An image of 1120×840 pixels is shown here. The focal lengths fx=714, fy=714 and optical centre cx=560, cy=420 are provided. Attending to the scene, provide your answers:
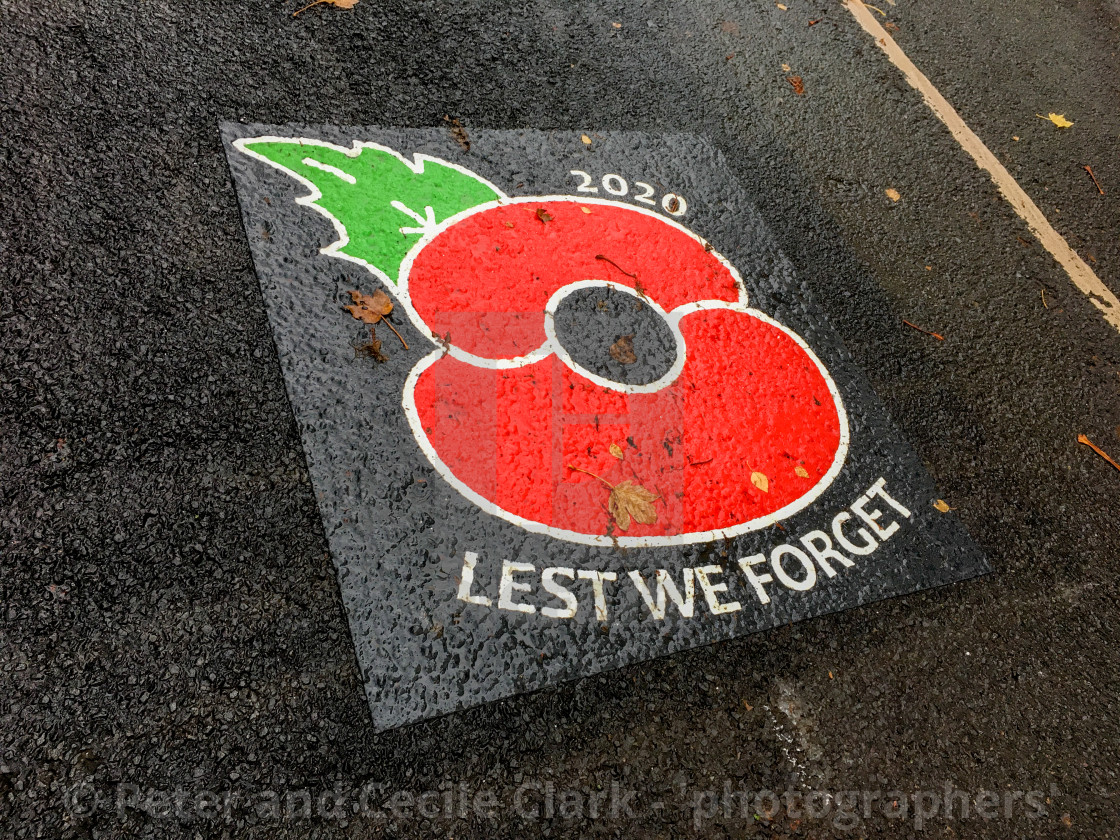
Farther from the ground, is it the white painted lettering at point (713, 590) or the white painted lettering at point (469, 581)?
the white painted lettering at point (713, 590)

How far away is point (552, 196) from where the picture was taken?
2.94 metres

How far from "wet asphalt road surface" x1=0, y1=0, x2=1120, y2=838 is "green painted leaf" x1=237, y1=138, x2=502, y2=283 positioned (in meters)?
0.24

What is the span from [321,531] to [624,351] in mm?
1195

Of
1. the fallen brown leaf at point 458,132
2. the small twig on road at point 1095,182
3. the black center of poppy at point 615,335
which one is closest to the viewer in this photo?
the black center of poppy at point 615,335

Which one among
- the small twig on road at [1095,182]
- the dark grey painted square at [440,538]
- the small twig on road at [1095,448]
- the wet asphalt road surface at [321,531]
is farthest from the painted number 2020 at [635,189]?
the small twig on road at [1095,182]

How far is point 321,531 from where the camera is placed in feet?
6.48

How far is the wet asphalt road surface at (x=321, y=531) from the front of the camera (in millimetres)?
1673

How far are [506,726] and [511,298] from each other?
143 cm

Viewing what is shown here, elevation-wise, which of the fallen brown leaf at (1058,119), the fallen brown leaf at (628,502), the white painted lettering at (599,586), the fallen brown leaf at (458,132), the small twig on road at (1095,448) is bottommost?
the white painted lettering at (599,586)

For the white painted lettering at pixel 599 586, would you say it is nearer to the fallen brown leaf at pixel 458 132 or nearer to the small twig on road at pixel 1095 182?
the fallen brown leaf at pixel 458 132

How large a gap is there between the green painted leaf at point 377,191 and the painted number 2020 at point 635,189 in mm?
415

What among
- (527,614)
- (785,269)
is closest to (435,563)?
(527,614)

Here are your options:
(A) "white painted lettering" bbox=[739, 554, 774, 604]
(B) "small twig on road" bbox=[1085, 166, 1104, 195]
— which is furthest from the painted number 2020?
(B) "small twig on road" bbox=[1085, 166, 1104, 195]

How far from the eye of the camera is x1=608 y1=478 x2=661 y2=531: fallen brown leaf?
7.19 feet
